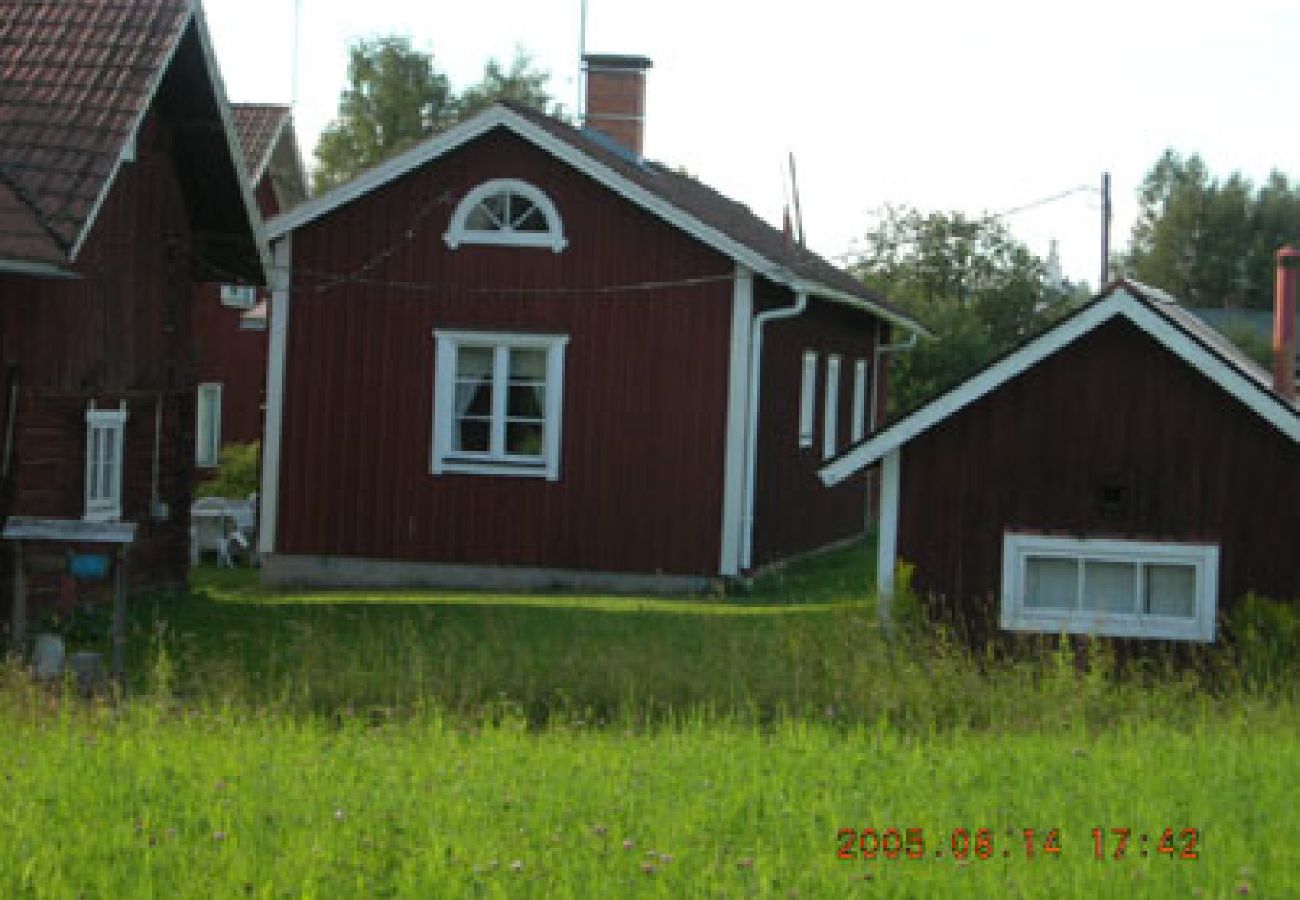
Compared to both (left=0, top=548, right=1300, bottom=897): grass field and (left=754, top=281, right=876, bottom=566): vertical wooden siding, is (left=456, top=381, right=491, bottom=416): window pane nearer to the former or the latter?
(left=754, top=281, right=876, bottom=566): vertical wooden siding

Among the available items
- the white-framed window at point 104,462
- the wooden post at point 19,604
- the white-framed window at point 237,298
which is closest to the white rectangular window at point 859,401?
the white-framed window at point 237,298

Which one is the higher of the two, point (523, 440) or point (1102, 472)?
point (523, 440)

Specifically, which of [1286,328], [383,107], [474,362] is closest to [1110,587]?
[1286,328]

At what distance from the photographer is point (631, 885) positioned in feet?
25.7

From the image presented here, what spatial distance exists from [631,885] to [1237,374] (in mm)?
9830

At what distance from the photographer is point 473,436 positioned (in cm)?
2388

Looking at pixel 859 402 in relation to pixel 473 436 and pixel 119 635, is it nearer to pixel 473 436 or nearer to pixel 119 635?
pixel 473 436

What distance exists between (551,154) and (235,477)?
13448 millimetres

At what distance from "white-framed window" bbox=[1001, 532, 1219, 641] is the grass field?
2.40ft

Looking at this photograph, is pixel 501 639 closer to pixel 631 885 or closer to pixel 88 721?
pixel 88 721

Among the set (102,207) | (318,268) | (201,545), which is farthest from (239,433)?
(102,207)

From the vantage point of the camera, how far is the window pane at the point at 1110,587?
55.1 feet

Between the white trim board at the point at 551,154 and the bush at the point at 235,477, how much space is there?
11.3m

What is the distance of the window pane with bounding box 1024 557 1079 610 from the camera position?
16891 mm
